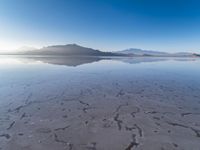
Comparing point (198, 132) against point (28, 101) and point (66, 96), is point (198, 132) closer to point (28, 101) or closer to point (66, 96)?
point (66, 96)

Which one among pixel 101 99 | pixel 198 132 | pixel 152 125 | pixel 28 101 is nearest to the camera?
pixel 198 132

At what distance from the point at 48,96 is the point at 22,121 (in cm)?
215

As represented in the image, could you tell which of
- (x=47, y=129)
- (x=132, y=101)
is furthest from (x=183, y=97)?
(x=47, y=129)

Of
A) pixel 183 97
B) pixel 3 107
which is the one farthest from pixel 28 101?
pixel 183 97

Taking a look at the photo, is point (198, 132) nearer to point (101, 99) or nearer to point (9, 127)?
point (101, 99)

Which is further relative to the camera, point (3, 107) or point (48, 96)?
point (48, 96)

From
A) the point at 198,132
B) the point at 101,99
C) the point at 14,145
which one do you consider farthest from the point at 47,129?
the point at 198,132

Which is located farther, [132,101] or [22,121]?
[132,101]

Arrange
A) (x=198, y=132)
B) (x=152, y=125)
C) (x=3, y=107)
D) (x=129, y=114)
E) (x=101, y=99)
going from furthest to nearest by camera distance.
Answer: (x=101, y=99), (x=3, y=107), (x=129, y=114), (x=152, y=125), (x=198, y=132)

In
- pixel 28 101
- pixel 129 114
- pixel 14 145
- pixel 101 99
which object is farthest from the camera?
pixel 101 99

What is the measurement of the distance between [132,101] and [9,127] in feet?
12.9

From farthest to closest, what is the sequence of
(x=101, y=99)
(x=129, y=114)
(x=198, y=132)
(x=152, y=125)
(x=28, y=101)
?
1. (x=101, y=99)
2. (x=28, y=101)
3. (x=129, y=114)
4. (x=152, y=125)
5. (x=198, y=132)

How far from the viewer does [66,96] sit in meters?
6.03

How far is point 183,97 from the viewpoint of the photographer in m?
5.89
